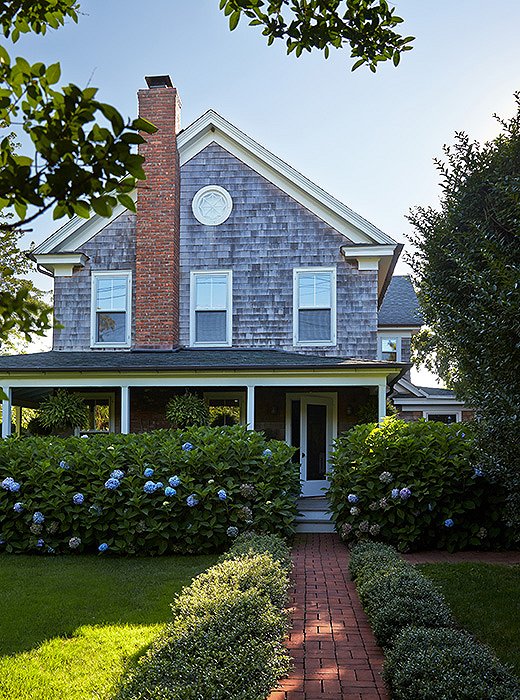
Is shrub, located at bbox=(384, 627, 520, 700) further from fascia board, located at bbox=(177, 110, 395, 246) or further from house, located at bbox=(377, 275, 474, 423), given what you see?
house, located at bbox=(377, 275, 474, 423)

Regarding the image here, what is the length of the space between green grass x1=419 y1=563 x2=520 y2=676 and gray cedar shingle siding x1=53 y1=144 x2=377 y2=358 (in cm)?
687

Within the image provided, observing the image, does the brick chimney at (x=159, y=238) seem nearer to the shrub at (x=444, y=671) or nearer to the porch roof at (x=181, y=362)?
the porch roof at (x=181, y=362)

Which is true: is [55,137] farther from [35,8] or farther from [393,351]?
[393,351]

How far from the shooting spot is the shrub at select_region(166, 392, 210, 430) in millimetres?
13211

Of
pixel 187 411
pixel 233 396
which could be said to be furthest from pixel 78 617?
→ pixel 233 396

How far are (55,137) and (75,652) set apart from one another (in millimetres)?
4548

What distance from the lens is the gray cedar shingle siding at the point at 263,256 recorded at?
14.4 metres

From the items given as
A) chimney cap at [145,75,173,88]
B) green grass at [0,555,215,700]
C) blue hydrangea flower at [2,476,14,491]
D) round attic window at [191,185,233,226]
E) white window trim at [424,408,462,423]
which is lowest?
green grass at [0,555,215,700]

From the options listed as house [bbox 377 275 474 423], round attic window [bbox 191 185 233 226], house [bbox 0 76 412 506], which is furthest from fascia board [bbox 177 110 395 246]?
house [bbox 377 275 474 423]

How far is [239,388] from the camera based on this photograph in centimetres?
1445

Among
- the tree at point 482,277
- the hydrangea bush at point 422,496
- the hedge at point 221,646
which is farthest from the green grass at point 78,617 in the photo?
the tree at point 482,277

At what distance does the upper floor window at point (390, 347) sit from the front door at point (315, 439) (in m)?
8.06

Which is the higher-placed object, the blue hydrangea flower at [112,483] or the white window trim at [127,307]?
the white window trim at [127,307]

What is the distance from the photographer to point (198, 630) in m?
4.36
